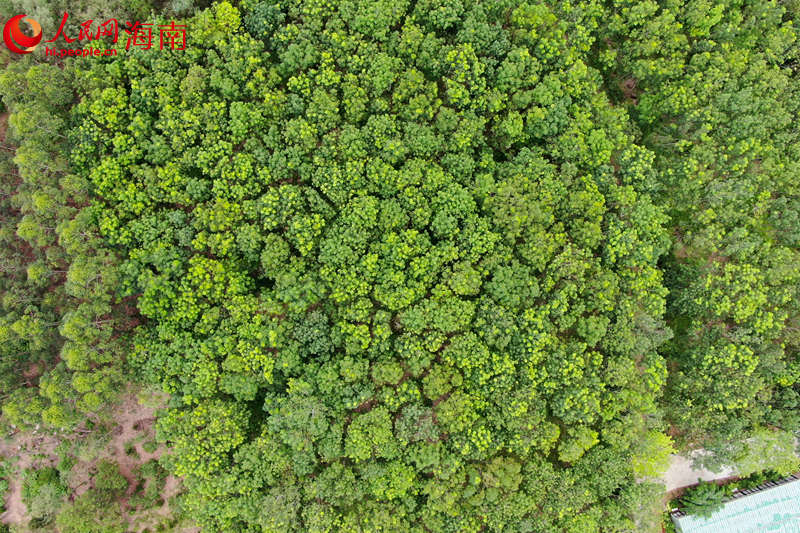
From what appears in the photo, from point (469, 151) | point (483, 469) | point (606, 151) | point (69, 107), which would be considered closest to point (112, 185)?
point (69, 107)

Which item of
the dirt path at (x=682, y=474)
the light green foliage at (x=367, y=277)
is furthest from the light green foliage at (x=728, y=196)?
the light green foliage at (x=367, y=277)

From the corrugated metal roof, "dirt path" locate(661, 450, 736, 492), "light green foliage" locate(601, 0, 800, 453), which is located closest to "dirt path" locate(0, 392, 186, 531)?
"dirt path" locate(661, 450, 736, 492)

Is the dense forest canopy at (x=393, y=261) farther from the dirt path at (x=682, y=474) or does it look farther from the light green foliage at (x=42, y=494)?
the dirt path at (x=682, y=474)

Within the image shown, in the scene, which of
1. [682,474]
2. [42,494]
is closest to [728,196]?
[682,474]

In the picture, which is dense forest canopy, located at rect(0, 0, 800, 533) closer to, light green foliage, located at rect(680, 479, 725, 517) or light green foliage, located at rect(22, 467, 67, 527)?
light green foliage, located at rect(22, 467, 67, 527)

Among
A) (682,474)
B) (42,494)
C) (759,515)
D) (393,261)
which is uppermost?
(393,261)

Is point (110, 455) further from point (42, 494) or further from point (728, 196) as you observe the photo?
point (728, 196)

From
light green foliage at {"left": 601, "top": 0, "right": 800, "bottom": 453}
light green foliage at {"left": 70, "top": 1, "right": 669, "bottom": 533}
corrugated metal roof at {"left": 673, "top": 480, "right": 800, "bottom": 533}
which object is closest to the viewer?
light green foliage at {"left": 70, "top": 1, "right": 669, "bottom": 533}
